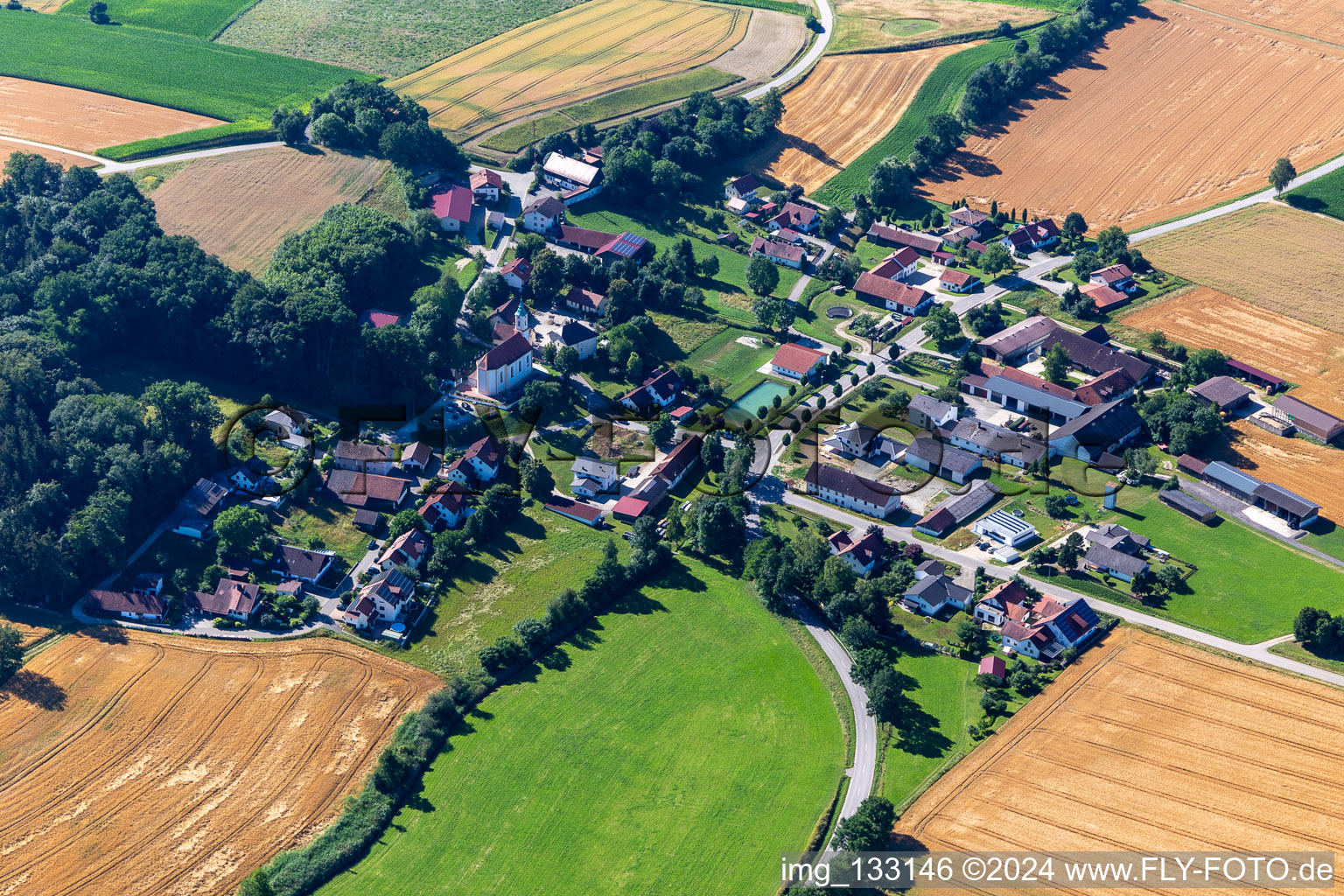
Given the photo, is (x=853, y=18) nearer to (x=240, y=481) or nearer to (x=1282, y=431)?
(x=1282, y=431)

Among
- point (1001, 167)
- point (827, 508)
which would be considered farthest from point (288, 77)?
point (827, 508)

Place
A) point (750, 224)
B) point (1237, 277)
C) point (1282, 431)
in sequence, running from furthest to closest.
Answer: point (750, 224) → point (1237, 277) → point (1282, 431)

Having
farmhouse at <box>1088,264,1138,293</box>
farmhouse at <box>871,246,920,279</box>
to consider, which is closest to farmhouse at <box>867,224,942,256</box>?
farmhouse at <box>871,246,920,279</box>

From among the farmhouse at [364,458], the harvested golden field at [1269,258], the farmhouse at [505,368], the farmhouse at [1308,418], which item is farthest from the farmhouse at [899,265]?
the farmhouse at [364,458]

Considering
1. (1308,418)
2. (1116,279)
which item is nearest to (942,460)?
(1308,418)

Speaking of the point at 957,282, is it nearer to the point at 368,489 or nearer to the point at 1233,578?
the point at 1233,578

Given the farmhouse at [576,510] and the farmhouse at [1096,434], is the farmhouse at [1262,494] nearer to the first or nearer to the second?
the farmhouse at [1096,434]
